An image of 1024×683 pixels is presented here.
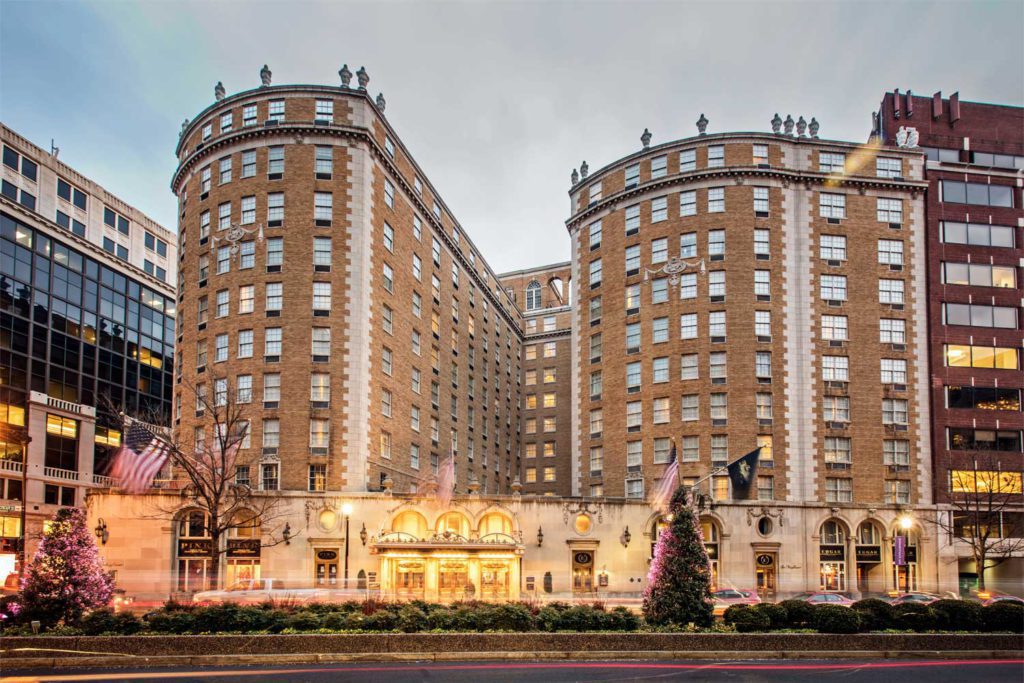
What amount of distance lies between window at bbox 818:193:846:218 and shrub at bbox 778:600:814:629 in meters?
42.2

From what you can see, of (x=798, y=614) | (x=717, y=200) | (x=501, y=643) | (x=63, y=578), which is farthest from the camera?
(x=717, y=200)

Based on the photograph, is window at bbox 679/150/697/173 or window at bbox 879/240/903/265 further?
window at bbox 679/150/697/173

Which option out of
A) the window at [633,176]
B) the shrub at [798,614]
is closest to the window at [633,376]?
the window at [633,176]

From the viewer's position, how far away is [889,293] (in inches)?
2520

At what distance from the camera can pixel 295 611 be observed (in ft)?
95.1

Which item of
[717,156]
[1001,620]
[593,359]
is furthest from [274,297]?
[1001,620]

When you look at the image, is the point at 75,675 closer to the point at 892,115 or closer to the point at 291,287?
the point at 291,287

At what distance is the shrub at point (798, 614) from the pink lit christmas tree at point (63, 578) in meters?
22.0

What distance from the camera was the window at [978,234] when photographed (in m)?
65.4

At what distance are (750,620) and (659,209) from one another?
4261 centimetres

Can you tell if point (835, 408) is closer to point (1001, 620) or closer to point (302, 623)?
point (1001, 620)

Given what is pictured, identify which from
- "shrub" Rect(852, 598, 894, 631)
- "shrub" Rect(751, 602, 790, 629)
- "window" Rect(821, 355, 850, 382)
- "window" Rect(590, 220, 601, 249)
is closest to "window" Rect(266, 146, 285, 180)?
"window" Rect(590, 220, 601, 249)

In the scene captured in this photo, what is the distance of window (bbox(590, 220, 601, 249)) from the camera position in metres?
70.6

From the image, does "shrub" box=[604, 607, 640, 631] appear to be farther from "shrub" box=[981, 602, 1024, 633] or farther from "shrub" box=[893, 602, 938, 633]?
"shrub" box=[981, 602, 1024, 633]
